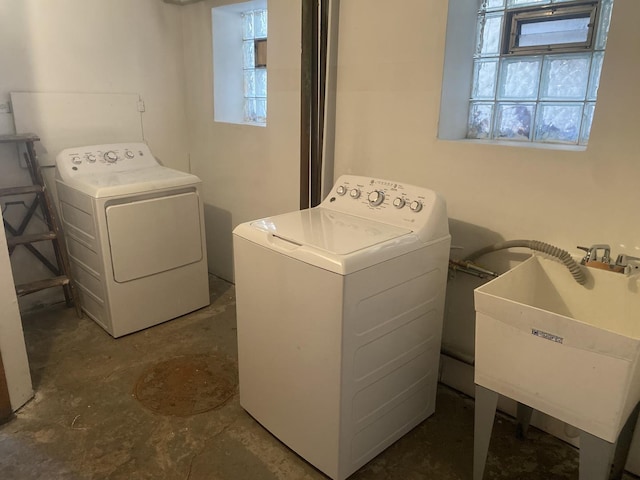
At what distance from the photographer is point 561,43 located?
184 cm

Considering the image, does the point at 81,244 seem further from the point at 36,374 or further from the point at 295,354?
the point at 295,354

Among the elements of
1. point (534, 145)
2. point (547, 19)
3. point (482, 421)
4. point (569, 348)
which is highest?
point (547, 19)

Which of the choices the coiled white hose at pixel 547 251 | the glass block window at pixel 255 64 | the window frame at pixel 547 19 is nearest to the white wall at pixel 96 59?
the glass block window at pixel 255 64

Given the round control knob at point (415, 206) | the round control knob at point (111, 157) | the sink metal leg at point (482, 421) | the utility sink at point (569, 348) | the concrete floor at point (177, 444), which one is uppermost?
the round control knob at point (111, 157)

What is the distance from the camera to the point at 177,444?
1.88 meters

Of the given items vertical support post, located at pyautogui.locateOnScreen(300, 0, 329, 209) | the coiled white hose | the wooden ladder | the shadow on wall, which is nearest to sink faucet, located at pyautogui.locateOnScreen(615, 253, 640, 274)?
the coiled white hose

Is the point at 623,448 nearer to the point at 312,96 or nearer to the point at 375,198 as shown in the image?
the point at 375,198

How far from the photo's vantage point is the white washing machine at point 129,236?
252 cm

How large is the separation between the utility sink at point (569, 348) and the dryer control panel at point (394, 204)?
339mm

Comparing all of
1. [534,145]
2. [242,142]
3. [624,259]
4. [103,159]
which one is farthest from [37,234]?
[624,259]

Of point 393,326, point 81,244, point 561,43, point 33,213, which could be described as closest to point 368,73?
point 561,43

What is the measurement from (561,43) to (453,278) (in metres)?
1.05

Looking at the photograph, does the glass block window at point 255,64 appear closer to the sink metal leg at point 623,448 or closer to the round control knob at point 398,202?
the round control knob at point 398,202

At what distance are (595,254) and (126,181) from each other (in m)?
2.29
